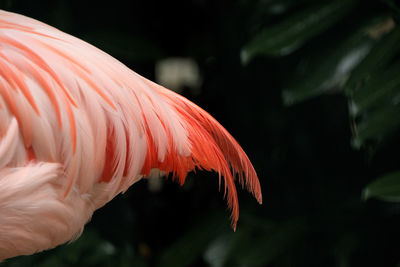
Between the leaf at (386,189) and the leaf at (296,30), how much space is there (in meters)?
0.29

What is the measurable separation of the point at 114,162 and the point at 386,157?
827mm

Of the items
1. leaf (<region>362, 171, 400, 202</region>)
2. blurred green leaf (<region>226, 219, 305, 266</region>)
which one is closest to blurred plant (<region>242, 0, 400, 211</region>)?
leaf (<region>362, 171, 400, 202</region>)

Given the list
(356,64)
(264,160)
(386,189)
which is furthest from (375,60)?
(264,160)

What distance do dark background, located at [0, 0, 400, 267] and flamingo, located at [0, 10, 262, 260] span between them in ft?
1.97

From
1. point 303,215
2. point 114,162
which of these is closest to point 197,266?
point 303,215

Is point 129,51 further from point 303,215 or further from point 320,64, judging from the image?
point 303,215

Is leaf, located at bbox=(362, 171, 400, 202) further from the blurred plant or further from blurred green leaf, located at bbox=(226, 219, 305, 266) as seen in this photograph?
blurred green leaf, located at bbox=(226, 219, 305, 266)

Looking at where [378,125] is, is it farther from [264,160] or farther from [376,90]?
[264,160]

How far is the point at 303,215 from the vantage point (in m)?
1.30

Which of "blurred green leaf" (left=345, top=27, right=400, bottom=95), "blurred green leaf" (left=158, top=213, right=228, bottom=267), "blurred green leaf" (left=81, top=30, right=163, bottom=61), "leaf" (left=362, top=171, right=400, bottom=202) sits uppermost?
Result: "blurred green leaf" (left=345, top=27, right=400, bottom=95)

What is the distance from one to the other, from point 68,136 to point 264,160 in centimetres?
84

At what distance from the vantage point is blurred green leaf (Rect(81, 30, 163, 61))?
127 cm

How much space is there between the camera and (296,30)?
1032 millimetres

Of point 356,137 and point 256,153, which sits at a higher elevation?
point 356,137
